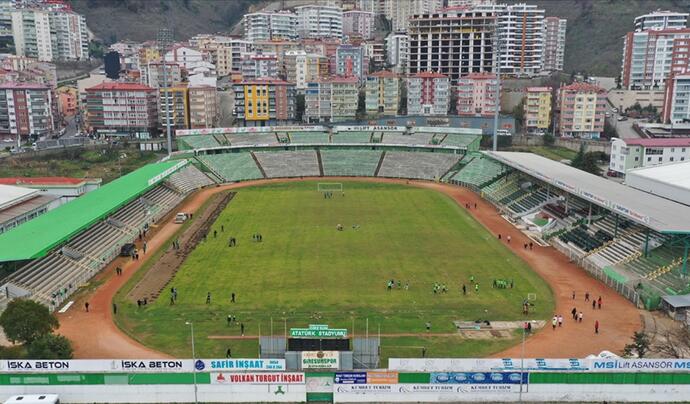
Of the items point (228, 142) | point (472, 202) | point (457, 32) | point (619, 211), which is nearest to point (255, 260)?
point (619, 211)

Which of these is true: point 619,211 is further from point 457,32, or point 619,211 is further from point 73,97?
point 73,97

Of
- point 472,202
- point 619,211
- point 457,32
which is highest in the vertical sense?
point 457,32

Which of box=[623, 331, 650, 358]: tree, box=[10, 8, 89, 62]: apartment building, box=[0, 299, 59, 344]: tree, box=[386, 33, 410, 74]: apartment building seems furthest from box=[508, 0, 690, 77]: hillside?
box=[0, 299, 59, 344]: tree

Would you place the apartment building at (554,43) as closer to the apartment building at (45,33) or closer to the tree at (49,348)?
the apartment building at (45,33)

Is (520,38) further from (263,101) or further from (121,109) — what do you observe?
(121,109)

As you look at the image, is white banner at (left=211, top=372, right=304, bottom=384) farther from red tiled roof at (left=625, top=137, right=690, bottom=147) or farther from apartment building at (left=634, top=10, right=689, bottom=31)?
apartment building at (left=634, top=10, right=689, bottom=31)

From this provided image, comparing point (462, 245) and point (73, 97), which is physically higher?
point (73, 97)
